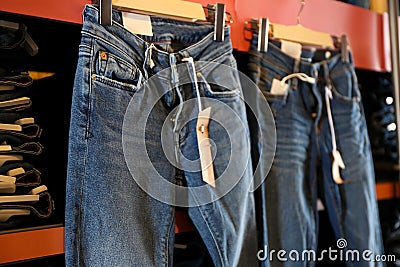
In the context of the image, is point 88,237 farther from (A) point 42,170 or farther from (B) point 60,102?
(B) point 60,102

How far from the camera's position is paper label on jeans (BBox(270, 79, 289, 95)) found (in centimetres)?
109

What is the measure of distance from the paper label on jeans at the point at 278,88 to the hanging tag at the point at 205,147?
22 cm

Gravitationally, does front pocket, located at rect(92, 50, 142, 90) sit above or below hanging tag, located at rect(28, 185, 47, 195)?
above

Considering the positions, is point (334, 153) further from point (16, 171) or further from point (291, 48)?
point (16, 171)

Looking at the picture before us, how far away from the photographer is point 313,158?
1.16m

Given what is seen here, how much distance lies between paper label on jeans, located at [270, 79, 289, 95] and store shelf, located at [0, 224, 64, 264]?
0.58 m

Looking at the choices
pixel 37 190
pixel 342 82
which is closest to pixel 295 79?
pixel 342 82

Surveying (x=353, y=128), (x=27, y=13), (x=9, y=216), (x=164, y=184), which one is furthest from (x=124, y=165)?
(x=353, y=128)

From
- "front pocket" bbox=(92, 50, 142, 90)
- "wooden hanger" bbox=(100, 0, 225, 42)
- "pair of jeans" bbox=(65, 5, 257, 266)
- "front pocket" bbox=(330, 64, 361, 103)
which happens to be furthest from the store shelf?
"front pocket" bbox=(330, 64, 361, 103)

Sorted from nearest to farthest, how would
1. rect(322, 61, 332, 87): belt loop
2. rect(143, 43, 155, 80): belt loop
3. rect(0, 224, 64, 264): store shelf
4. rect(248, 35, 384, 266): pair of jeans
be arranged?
1. rect(0, 224, 64, 264): store shelf
2. rect(143, 43, 155, 80): belt loop
3. rect(248, 35, 384, 266): pair of jeans
4. rect(322, 61, 332, 87): belt loop

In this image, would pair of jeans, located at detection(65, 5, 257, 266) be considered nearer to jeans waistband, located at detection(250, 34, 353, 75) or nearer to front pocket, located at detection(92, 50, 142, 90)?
front pocket, located at detection(92, 50, 142, 90)

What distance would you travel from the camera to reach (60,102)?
3.23 feet

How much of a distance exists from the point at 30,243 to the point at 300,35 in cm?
80

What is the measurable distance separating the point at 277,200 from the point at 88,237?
471 millimetres
